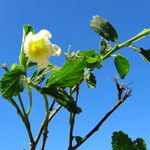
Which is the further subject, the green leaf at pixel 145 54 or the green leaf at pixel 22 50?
the green leaf at pixel 145 54

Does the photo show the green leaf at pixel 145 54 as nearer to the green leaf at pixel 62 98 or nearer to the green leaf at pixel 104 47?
the green leaf at pixel 104 47

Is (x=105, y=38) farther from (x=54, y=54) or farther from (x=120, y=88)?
(x=54, y=54)

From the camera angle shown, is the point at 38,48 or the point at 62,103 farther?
the point at 38,48

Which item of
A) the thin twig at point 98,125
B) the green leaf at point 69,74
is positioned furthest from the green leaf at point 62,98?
the thin twig at point 98,125

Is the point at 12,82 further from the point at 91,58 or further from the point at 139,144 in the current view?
the point at 139,144

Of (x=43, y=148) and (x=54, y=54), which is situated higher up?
(x=54, y=54)

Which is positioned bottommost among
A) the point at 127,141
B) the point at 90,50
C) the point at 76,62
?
the point at 127,141

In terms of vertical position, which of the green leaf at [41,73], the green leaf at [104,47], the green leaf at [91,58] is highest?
the green leaf at [104,47]

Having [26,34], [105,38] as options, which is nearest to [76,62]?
[26,34]
